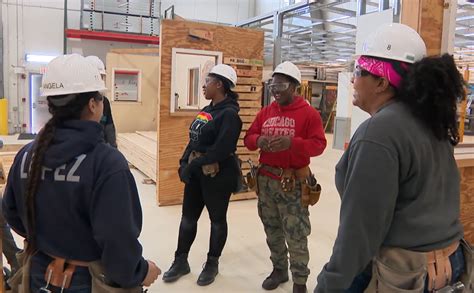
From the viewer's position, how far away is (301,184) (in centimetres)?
298

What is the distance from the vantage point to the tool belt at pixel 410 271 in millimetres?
1351

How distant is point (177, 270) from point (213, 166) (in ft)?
3.11

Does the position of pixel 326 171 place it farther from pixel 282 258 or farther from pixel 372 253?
pixel 372 253

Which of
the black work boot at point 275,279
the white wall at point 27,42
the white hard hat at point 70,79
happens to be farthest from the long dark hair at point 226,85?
the white wall at point 27,42

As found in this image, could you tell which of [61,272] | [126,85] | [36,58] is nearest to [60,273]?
[61,272]

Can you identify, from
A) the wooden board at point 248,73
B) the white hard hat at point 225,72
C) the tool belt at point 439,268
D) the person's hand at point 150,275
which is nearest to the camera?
the tool belt at point 439,268

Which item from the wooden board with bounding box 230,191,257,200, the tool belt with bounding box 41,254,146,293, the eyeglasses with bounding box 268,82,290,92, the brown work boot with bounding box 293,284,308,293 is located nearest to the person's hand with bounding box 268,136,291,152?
the eyeglasses with bounding box 268,82,290,92

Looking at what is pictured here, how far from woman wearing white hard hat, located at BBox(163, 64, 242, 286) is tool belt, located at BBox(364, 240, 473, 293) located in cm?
183

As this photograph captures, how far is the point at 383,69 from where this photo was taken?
1.45 meters

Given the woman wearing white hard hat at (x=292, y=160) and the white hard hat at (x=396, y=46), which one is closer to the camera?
the white hard hat at (x=396, y=46)

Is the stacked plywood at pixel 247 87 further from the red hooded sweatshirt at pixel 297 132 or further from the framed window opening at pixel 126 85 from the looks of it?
the framed window opening at pixel 126 85

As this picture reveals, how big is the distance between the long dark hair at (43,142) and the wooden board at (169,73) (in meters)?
3.81

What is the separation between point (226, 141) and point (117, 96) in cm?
785

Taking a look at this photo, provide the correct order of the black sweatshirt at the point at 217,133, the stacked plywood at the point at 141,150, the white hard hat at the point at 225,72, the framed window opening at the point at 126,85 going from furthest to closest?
the framed window opening at the point at 126,85, the stacked plywood at the point at 141,150, the white hard hat at the point at 225,72, the black sweatshirt at the point at 217,133
